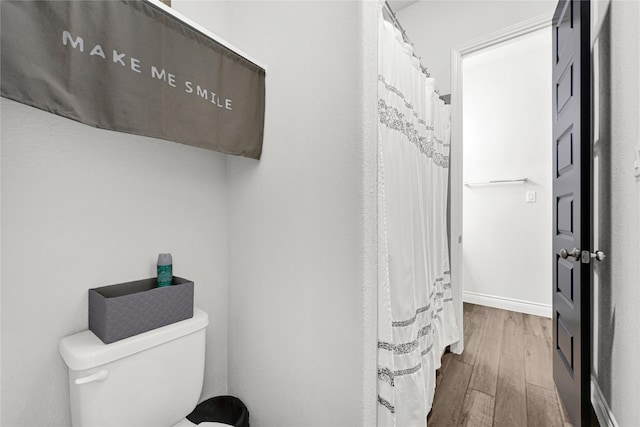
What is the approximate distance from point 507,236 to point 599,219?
5.59 ft

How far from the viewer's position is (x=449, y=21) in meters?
2.24

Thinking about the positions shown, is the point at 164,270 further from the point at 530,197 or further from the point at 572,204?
the point at 530,197

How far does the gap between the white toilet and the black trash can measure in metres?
0.14

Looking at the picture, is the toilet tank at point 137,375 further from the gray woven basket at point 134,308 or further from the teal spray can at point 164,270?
the teal spray can at point 164,270

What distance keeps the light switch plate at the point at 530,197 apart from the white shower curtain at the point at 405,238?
182cm

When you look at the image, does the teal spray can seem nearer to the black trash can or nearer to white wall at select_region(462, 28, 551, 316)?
the black trash can

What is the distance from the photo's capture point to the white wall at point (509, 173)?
9.46ft

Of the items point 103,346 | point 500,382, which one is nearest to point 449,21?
point 500,382

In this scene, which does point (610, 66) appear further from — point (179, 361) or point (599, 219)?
point (179, 361)

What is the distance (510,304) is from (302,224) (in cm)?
296

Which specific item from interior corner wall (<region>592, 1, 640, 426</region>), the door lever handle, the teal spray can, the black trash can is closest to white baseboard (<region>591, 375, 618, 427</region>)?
interior corner wall (<region>592, 1, 640, 426</region>)

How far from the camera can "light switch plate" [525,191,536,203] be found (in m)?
2.93

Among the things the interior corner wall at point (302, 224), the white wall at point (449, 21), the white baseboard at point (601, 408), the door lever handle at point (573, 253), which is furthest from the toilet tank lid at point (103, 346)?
the white wall at point (449, 21)

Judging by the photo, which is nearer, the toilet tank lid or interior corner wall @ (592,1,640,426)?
the toilet tank lid
